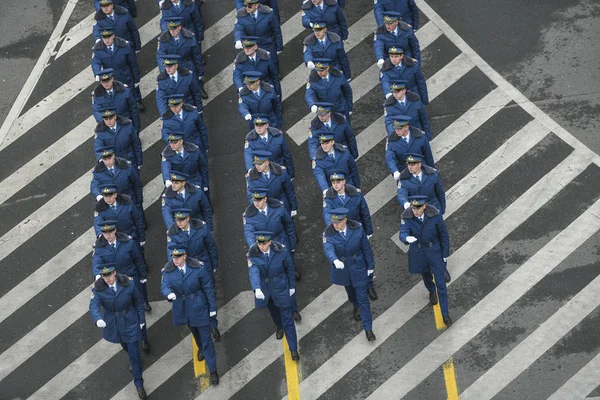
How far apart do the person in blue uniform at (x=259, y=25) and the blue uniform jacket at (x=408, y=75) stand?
2.31 metres

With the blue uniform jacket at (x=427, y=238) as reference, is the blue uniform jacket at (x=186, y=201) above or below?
above

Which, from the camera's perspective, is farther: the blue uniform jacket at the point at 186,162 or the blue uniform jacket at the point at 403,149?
the blue uniform jacket at the point at 186,162

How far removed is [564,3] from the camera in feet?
88.2

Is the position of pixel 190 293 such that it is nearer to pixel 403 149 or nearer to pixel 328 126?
pixel 328 126

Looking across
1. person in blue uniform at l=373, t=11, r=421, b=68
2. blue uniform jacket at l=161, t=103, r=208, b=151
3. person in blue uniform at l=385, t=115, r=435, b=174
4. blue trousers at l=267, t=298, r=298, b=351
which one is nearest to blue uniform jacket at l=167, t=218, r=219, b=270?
blue trousers at l=267, t=298, r=298, b=351

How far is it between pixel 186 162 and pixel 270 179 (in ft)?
5.23

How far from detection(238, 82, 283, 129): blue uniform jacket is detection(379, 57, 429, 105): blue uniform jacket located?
203 cm

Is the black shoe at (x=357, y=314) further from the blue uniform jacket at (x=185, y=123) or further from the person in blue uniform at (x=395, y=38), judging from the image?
the person in blue uniform at (x=395, y=38)

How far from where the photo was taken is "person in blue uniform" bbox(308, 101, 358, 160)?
23031 millimetres

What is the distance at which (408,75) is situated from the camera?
2394 centimetres

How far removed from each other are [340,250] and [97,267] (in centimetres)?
389

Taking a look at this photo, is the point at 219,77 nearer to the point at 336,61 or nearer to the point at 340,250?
the point at 336,61

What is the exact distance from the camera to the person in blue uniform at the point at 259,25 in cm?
2522

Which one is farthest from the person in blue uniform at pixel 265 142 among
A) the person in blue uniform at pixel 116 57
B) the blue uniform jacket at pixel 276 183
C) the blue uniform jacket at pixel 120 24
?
the blue uniform jacket at pixel 120 24
